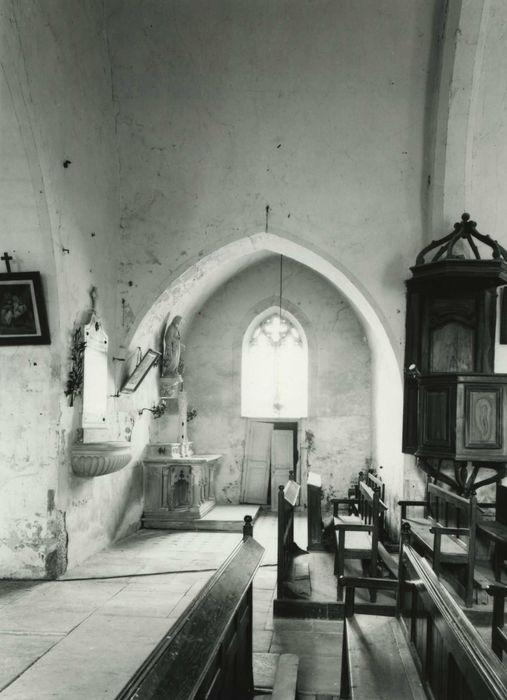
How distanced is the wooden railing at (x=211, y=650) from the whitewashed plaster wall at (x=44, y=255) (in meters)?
3.05

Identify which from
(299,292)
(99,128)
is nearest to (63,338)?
(99,128)

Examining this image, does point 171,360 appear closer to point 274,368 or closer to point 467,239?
point 274,368

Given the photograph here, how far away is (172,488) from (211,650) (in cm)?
713

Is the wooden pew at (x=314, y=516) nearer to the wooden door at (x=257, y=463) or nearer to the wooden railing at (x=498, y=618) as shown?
the wooden door at (x=257, y=463)

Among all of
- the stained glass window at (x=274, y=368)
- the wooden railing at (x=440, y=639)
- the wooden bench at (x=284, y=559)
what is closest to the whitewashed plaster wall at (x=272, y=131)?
the wooden bench at (x=284, y=559)

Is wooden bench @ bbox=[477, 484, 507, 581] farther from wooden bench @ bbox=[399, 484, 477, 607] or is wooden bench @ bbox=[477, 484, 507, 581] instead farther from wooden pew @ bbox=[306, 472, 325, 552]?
wooden pew @ bbox=[306, 472, 325, 552]

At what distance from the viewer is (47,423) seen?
635 centimetres

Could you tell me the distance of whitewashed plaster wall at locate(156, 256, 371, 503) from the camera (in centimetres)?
1098

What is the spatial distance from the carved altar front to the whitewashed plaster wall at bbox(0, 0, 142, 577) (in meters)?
2.17

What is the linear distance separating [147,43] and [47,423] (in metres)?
4.86

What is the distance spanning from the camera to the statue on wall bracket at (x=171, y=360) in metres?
9.72

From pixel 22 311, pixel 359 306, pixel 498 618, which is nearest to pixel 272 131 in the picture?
pixel 359 306

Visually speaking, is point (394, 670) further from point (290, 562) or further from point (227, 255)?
point (227, 255)

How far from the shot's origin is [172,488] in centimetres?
931
